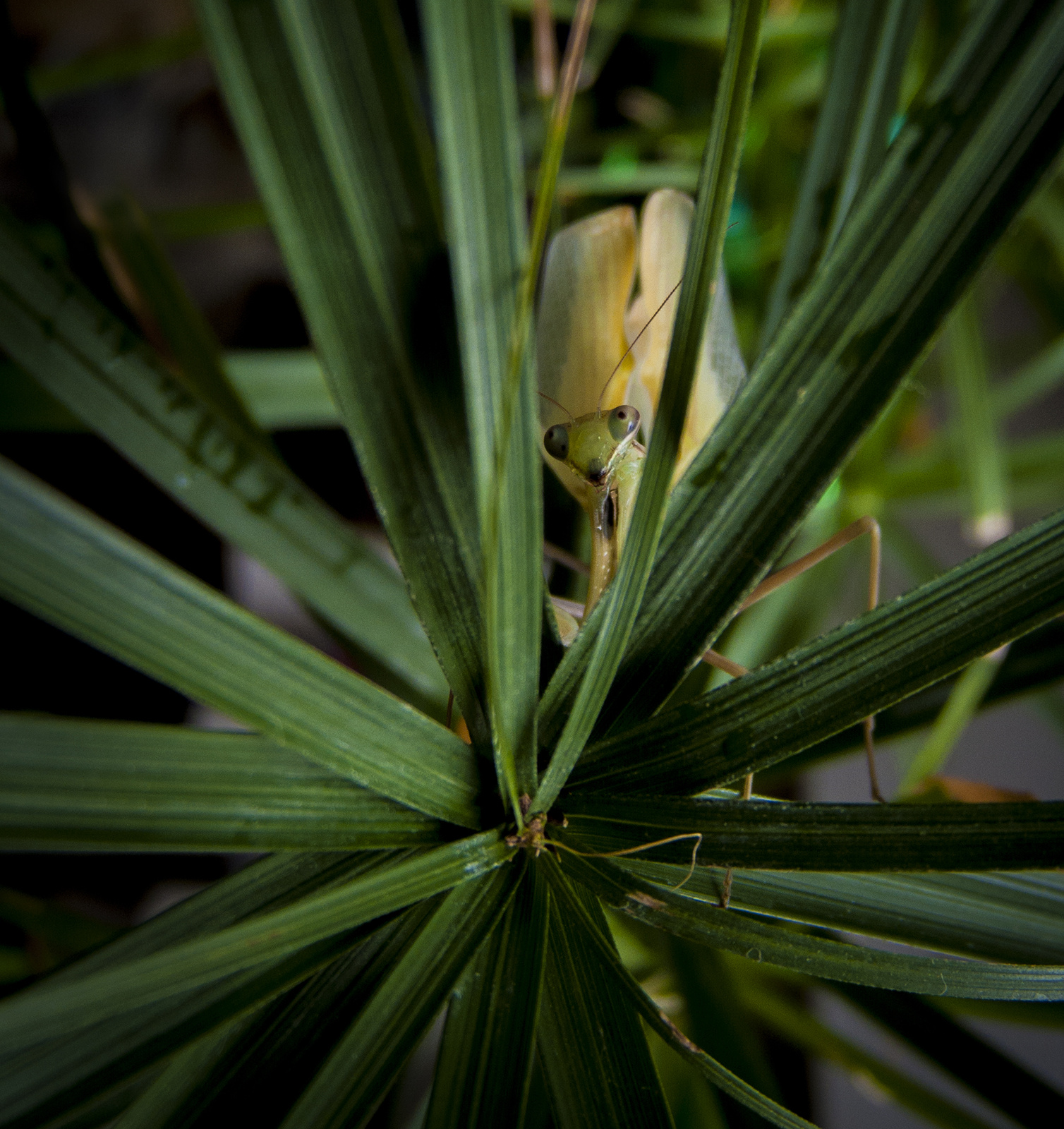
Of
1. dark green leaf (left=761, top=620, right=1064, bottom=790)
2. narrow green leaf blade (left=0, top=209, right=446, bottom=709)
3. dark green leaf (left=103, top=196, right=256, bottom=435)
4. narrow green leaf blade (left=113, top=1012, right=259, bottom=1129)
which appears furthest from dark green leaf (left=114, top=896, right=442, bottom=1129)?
dark green leaf (left=103, top=196, right=256, bottom=435)

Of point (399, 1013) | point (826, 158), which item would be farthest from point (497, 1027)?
point (826, 158)

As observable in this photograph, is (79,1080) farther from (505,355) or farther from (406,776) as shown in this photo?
(505,355)

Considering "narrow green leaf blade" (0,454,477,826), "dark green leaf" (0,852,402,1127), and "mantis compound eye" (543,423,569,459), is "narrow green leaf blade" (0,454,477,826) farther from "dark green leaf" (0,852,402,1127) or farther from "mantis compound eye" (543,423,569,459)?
"mantis compound eye" (543,423,569,459)

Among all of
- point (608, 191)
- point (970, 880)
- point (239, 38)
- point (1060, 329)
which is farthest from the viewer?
point (1060, 329)

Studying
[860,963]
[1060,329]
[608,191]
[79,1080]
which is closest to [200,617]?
[79,1080]

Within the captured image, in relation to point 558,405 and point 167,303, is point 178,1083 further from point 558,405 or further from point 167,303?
point 167,303

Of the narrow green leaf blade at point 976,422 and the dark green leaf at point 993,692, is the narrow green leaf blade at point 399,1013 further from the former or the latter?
the narrow green leaf blade at point 976,422
